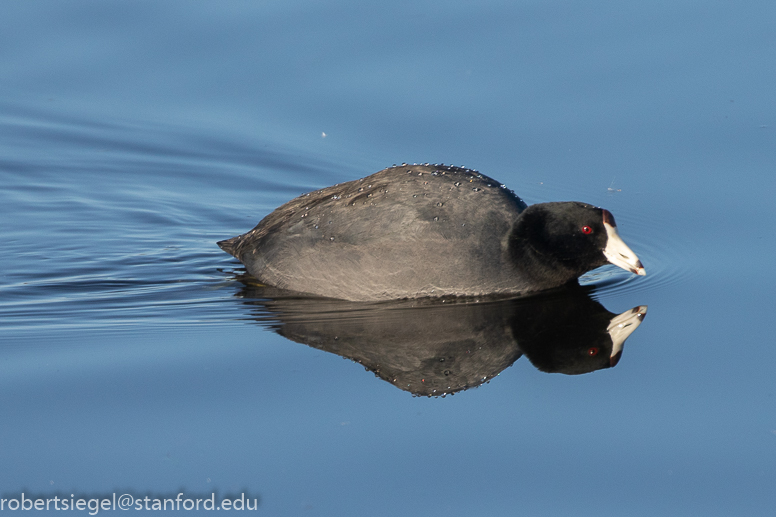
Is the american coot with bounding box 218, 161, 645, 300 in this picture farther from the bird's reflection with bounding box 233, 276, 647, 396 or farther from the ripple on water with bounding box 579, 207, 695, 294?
the ripple on water with bounding box 579, 207, 695, 294

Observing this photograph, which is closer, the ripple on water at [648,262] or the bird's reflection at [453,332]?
the bird's reflection at [453,332]

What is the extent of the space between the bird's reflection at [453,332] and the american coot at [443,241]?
0.51 feet

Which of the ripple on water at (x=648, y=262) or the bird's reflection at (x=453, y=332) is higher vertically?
the ripple on water at (x=648, y=262)

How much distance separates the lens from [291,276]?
7.48m

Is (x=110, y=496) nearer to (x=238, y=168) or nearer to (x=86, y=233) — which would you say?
(x=86, y=233)

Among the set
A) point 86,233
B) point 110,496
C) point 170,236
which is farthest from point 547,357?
point 86,233

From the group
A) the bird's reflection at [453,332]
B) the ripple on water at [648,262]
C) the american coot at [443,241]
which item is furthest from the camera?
the ripple on water at [648,262]

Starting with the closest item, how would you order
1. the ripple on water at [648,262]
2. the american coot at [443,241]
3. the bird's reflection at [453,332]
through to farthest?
the bird's reflection at [453,332] → the american coot at [443,241] → the ripple on water at [648,262]

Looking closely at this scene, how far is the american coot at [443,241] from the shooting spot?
6.96 meters

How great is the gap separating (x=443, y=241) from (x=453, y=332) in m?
0.75

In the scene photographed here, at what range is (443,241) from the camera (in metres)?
6.92

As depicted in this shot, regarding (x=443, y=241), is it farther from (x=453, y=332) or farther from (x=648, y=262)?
(x=648, y=262)

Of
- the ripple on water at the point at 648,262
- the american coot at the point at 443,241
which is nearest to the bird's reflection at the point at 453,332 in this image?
the american coot at the point at 443,241

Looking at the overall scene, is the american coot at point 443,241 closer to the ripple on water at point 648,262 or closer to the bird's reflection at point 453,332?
the bird's reflection at point 453,332
